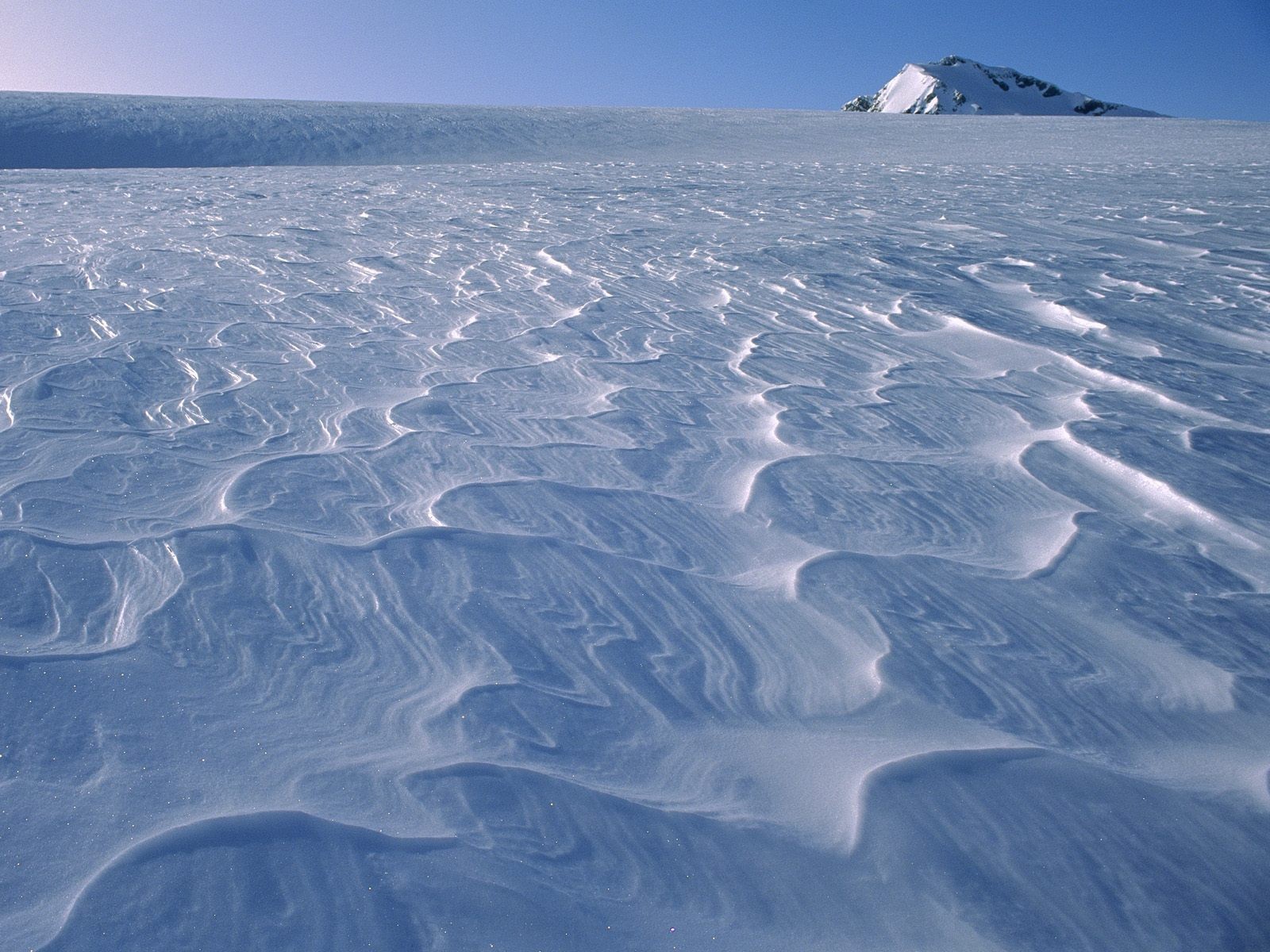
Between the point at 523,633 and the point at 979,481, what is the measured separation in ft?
3.21

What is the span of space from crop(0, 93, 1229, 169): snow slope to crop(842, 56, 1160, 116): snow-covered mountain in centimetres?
6956

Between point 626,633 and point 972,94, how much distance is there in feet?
299

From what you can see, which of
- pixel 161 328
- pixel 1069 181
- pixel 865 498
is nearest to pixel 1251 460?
pixel 865 498

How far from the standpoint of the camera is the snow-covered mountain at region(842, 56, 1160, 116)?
247 feet

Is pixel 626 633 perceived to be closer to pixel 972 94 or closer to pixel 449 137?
pixel 449 137

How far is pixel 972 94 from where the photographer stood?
7769 cm

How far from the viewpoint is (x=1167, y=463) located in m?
1.65

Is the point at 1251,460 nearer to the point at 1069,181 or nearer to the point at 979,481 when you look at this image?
the point at 979,481

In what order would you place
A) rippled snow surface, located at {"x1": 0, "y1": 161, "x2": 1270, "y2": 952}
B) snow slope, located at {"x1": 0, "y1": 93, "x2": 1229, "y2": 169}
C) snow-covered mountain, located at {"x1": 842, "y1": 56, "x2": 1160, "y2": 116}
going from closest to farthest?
rippled snow surface, located at {"x1": 0, "y1": 161, "x2": 1270, "y2": 952}
snow slope, located at {"x1": 0, "y1": 93, "x2": 1229, "y2": 169}
snow-covered mountain, located at {"x1": 842, "y1": 56, "x2": 1160, "y2": 116}

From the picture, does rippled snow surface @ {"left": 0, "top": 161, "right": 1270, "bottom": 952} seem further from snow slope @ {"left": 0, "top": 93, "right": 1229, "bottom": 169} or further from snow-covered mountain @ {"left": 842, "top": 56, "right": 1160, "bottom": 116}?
snow-covered mountain @ {"left": 842, "top": 56, "right": 1160, "bottom": 116}

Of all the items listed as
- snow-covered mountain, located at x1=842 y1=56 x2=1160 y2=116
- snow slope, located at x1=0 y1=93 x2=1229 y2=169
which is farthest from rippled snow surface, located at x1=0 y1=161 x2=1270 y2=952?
snow-covered mountain, located at x1=842 y1=56 x2=1160 y2=116

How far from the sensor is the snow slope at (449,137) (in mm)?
9695

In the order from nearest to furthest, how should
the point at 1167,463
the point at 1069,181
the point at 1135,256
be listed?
the point at 1167,463, the point at 1135,256, the point at 1069,181

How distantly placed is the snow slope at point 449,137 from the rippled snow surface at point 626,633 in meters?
8.15
